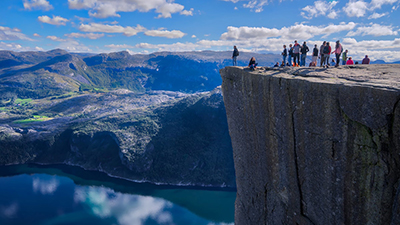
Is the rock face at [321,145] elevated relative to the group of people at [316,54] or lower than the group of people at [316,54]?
lower

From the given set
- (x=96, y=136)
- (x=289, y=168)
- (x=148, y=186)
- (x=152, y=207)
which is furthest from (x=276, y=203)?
(x=96, y=136)

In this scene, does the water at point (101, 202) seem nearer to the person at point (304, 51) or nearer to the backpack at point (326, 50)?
the person at point (304, 51)

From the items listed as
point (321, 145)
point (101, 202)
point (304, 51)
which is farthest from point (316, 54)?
point (101, 202)

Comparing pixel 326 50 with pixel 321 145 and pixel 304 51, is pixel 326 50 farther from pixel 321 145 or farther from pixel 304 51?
pixel 321 145

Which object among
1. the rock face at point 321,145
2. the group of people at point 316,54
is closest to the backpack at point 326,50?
the group of people at point 316,54

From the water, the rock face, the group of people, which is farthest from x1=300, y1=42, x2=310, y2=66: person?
the water

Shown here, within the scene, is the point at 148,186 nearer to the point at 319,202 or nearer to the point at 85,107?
the point at 319,202
